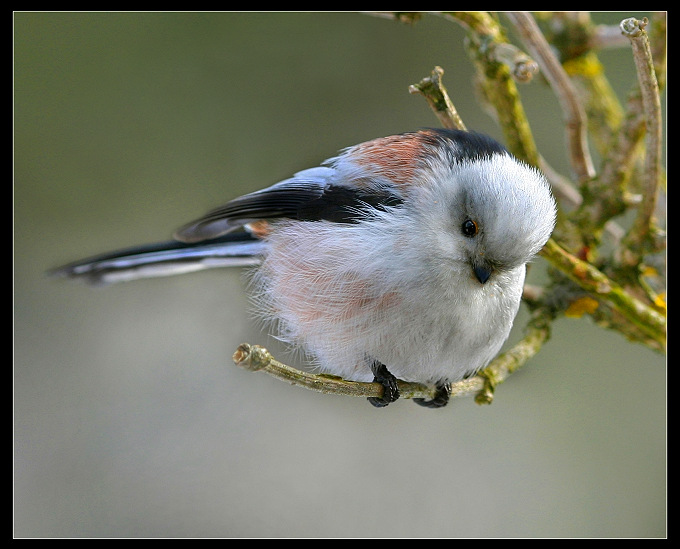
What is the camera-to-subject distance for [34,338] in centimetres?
357

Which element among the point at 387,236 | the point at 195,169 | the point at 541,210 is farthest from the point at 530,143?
the point at 195,169

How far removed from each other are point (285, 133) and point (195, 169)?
558 millimetres

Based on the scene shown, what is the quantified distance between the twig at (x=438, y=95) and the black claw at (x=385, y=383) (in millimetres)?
692

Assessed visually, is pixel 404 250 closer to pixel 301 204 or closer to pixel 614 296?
pixel 301 204

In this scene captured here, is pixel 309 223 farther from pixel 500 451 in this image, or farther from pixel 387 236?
pixel 500 451

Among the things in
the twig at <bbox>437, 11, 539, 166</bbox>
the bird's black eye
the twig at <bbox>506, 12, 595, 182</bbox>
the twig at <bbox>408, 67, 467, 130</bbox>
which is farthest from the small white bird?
the twig at <bbox>506, 12, 595, 182</bbox>

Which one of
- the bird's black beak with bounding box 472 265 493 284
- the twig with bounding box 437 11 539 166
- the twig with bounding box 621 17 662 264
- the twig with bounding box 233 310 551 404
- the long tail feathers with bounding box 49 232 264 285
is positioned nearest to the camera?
the twig with bounding box 233 310 551 404

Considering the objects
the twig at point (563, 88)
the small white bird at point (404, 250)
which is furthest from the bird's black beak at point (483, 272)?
the twig at point (563, 88)

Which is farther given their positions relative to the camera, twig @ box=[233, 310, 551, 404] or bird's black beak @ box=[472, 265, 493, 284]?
bird's black beak @ box=[472, 265, 493, 284]

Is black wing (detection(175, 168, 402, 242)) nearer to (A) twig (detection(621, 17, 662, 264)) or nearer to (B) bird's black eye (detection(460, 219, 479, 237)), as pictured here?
(B) bird's black eye (detection(460, 219, 479, 237))

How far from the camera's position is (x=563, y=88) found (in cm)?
205

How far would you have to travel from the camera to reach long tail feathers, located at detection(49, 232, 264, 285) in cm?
232

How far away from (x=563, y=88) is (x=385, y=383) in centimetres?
107

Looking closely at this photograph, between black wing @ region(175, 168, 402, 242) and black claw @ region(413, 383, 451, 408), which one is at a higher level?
black wing @ region(175, 168, 402, 242)
